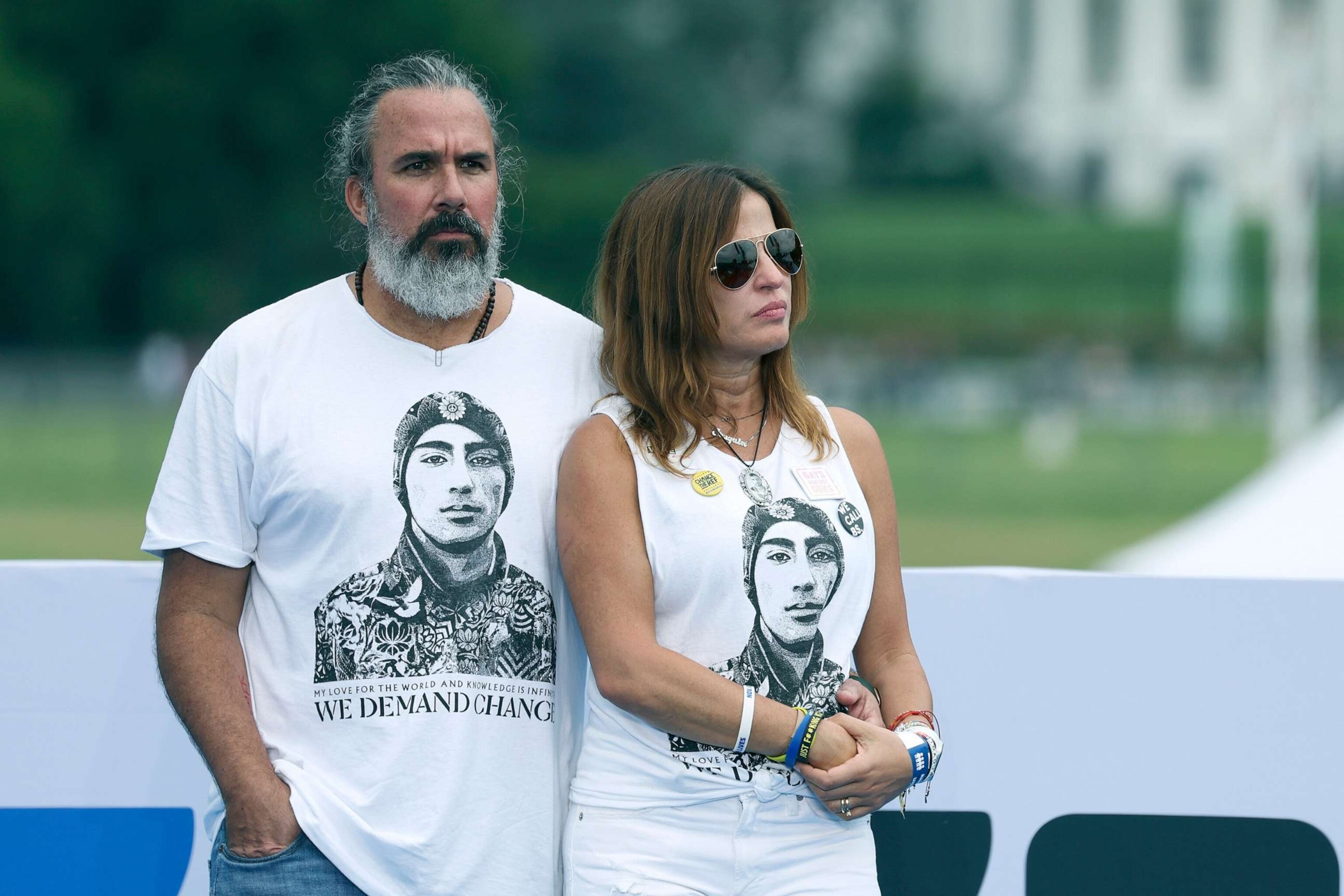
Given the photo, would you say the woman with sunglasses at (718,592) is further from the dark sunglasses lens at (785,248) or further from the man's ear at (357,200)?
the man's ear at (357,200)

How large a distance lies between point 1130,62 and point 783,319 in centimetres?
8423

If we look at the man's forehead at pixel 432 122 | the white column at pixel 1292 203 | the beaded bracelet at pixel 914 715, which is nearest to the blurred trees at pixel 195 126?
the white column at pixel 1292 203

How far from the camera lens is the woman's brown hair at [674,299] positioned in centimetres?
286

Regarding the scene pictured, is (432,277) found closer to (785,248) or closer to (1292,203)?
(785,248)

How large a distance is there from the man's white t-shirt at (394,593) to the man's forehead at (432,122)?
1.39ft

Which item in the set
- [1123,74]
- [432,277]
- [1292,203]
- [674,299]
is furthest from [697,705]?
[1123,74]

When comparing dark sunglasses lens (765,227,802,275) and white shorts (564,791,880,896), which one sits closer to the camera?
white shorts (564,791,880,896)

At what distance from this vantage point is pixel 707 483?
2.79m

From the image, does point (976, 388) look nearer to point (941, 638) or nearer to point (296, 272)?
A: point (296, 272)

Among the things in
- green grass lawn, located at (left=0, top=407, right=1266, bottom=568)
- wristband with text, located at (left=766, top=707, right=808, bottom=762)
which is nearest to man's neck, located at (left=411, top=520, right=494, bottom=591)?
wristband with text, located at (left=766, top=707, right=808, bottom=762)

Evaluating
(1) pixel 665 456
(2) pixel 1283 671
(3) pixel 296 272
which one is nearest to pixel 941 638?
(2) pixel 1283 671

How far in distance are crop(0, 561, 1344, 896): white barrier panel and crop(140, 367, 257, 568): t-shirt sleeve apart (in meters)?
0.54

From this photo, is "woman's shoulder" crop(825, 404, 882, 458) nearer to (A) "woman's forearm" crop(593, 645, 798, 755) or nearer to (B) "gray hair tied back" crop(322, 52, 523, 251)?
(A) "woman's forearm" crop(593, 645, 798, 755)

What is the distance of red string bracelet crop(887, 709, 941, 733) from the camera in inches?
113
